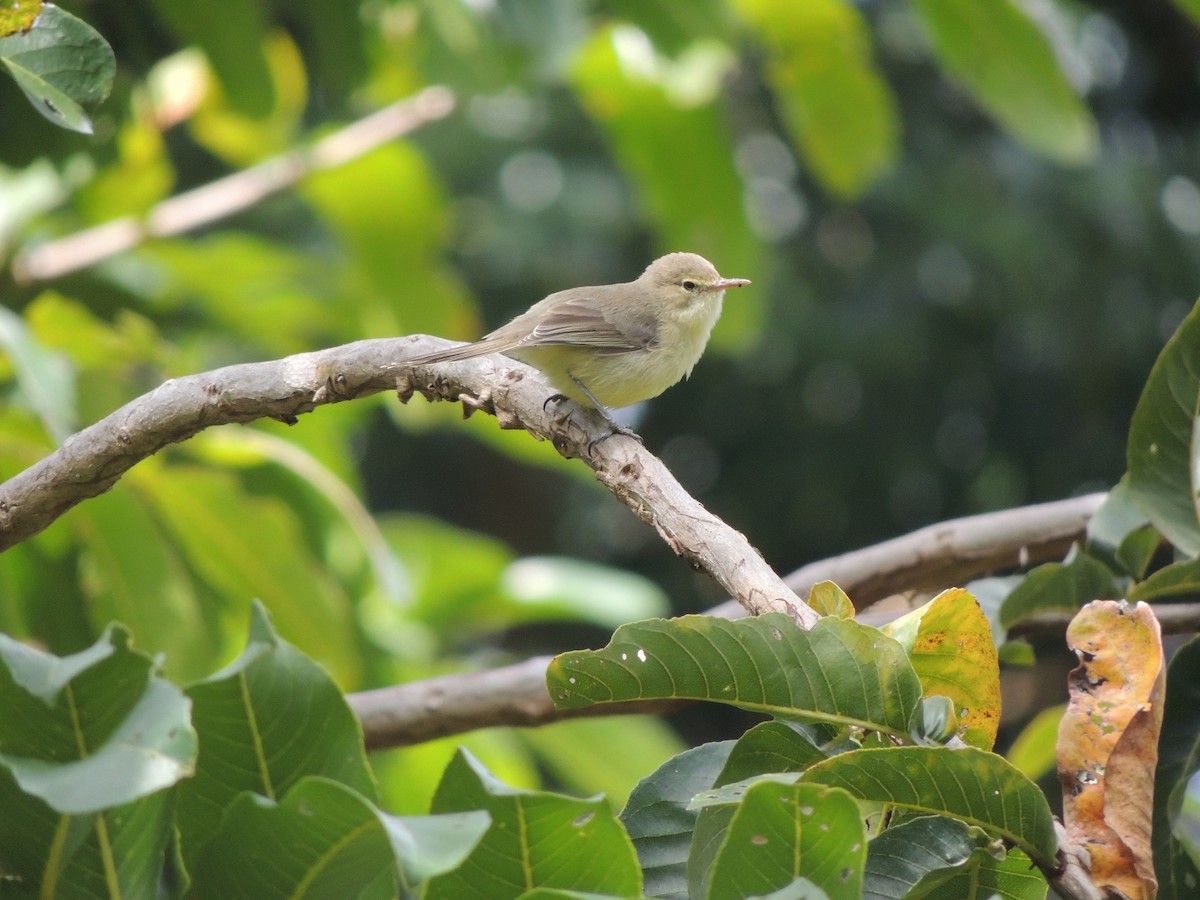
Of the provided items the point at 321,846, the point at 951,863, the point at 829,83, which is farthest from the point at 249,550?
the point at 829,83

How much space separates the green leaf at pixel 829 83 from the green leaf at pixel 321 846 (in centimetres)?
437

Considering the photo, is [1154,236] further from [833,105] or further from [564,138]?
[833,105]

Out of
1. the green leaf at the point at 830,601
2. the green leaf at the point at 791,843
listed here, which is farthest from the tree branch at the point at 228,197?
the green leaf at the point at 791,843

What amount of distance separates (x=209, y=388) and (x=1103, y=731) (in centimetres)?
159

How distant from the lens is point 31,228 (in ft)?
16.6

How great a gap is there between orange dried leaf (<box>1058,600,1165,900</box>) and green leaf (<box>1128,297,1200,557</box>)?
739mm

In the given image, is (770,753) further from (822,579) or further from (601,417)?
(822,579)

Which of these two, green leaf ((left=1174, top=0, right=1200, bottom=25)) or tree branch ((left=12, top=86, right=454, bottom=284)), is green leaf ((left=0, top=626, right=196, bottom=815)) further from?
green leaf ((left=1174, top=0, right=1200, bottom=25))

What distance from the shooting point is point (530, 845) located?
55.1 inches

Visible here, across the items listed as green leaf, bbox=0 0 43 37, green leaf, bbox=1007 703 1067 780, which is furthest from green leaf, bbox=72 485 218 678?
green leaf, bbox=1007 703 1067 780

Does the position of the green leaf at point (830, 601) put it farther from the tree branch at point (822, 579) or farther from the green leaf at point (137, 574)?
the green leaf at point (137, 574)

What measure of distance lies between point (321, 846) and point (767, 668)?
64 cm

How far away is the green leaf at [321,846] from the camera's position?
1.23m

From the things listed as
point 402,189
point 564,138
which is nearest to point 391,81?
point 402,189
